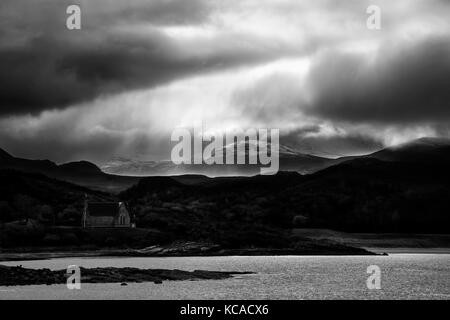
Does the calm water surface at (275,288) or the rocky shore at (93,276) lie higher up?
the rocky shore at (93,276)

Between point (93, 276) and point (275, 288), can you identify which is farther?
point (275, 288)

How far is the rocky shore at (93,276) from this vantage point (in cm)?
9869

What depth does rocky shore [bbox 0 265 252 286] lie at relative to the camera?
98.7m

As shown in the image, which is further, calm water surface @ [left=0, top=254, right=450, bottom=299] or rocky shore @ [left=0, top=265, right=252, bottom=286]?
rocky shore @ [left=0, top=265, right=252, bottom=286]

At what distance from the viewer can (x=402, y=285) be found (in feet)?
393

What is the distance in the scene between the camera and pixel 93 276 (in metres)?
104

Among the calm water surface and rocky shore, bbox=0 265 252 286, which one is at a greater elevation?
rocky shore, bbox=0 265 252 286

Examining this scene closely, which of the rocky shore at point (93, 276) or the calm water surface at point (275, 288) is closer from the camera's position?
the calm water surface at point (275, 288)

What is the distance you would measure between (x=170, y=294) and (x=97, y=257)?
8567 centimetres

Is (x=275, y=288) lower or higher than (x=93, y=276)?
lower
